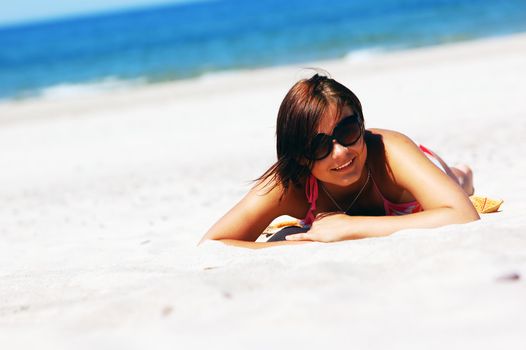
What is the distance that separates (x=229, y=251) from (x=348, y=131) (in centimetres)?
85

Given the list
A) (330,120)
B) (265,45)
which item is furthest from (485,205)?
(265,45)

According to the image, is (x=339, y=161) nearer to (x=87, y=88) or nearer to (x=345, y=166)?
(x=345, y=166)

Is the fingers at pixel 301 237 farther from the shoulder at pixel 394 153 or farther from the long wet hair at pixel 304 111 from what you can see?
the shoulder at pixel 394 153

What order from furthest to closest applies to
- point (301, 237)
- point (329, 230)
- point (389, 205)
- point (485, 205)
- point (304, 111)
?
point (485, 205), point (389, 205), point (301, 237), point (329, 230), point (304, 111)

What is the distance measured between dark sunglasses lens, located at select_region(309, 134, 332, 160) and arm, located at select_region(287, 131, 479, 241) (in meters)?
0.35

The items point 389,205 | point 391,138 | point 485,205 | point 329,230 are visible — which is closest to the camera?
point 329,230

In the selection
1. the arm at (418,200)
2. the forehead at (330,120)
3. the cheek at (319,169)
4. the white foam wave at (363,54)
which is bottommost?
the white foam wave at (363,54)

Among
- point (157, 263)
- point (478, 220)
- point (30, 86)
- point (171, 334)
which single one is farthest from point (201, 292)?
point (30, 86)

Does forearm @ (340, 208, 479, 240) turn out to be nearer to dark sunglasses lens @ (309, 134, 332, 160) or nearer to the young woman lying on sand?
the young woman lying on sand

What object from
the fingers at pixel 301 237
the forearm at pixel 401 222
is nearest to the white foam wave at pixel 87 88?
the fingers at pixel 301 237

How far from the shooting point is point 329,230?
11.4 feet

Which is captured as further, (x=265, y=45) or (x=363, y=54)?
(x=265, y=45)

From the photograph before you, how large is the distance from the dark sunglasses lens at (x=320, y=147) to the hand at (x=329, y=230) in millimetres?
341

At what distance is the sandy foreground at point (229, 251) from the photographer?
220cm
